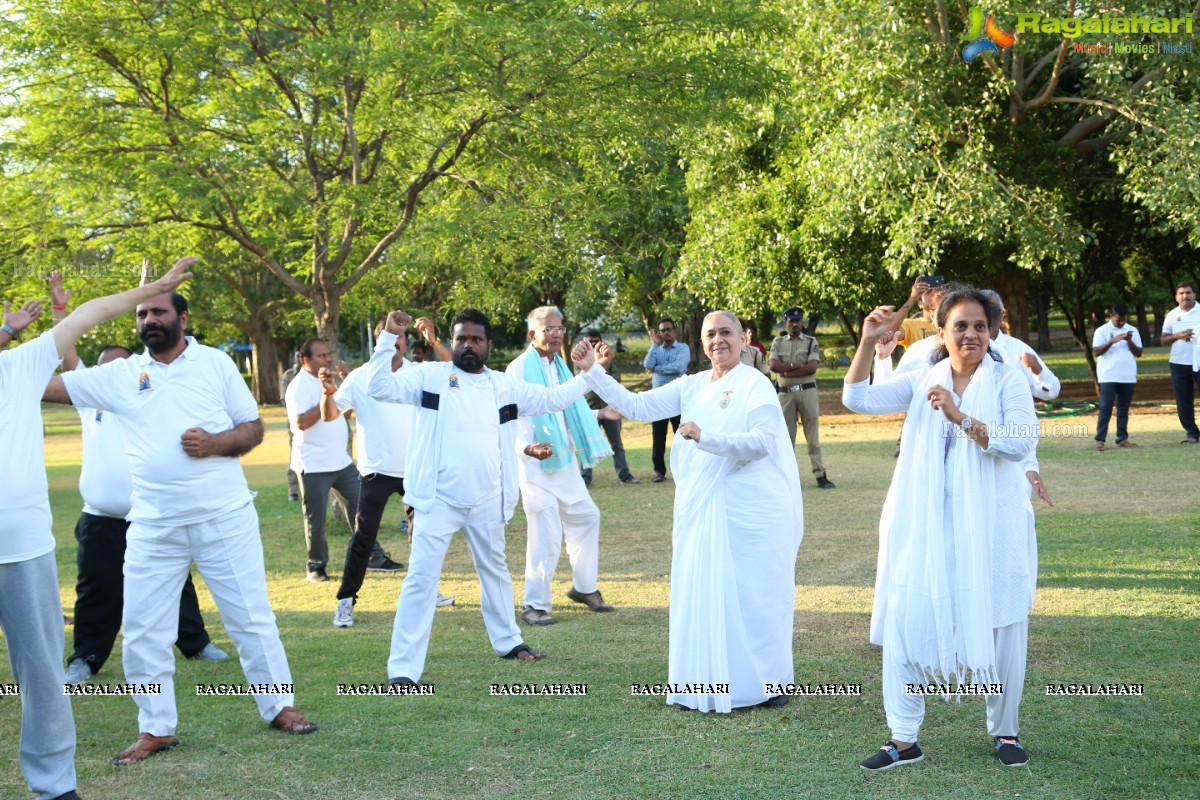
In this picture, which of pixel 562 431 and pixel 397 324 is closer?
pixel 397 324

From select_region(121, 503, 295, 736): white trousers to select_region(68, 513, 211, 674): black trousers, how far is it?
1583 millimetres

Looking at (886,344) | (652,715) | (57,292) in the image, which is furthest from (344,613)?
(886,344)

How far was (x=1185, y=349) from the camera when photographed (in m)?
16.1

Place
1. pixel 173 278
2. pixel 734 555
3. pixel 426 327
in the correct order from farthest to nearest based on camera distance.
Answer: pixel 426 327 → pixel 734 555 → pixel 173 278

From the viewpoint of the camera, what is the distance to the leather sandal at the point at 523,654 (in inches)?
278

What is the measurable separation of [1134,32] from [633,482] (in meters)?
11.0

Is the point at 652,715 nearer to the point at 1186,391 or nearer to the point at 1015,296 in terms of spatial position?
the point at 1186,391

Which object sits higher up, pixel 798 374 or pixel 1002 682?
pixel 798 374

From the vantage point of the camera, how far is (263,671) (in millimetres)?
5723

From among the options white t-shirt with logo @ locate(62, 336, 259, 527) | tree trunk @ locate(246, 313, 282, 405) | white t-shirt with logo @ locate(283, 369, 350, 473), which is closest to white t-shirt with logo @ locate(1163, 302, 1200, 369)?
white t-shirt with logo @ locate(283, 369, 350, 473)

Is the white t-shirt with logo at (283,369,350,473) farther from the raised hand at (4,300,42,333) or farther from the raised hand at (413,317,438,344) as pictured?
the raised hand at (4,300,42,333)

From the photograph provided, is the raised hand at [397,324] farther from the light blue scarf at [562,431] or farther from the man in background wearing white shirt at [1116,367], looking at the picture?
the man in background wearing white shirt at [1116,367]

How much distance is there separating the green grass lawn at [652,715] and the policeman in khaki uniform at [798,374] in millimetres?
4395

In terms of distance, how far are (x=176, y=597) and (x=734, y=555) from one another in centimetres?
289
